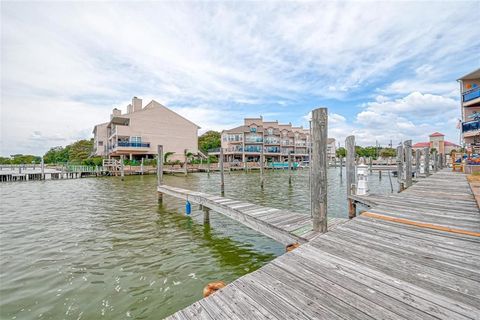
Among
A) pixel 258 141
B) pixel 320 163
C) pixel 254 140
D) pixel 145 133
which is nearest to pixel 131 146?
pixel 145 133

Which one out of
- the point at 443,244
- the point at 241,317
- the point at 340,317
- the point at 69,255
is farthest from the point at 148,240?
the point at 443,244

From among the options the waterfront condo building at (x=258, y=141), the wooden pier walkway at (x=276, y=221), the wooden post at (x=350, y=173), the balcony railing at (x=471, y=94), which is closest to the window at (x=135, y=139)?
the waterfront condo building at (x=258, y=141)

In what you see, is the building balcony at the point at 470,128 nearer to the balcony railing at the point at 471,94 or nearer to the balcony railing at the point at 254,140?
the balcony railing at the point at 471,94

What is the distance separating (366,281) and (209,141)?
7109 centimetres

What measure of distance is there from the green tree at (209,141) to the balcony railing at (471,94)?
53746 mm

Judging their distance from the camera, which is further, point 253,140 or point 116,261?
point 253,140

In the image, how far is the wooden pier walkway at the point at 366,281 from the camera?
2012 millimetres

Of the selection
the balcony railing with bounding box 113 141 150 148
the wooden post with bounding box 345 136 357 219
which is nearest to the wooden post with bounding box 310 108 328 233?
the wooden post with bounding box 345 136 357 219

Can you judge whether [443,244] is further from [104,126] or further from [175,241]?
[104,126]

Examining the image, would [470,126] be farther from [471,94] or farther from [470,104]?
[471,94]

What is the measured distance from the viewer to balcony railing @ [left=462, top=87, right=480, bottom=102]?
767 inches

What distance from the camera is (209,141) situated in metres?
72.2

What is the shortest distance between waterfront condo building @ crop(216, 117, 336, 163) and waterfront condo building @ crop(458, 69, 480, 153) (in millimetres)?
35620

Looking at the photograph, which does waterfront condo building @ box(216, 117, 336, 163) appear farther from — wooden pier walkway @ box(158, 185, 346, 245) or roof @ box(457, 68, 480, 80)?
wooden pier walkway @ box(158, 185, 346, 245)
